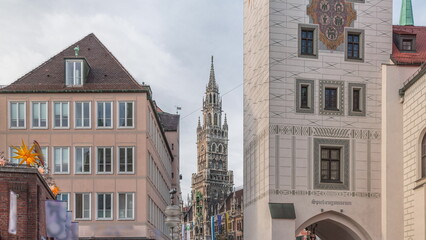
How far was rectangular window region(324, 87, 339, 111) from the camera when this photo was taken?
4212 cm

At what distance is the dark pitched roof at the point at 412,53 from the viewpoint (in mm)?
40625

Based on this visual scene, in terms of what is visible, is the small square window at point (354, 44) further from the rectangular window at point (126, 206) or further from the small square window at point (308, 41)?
the rectangular window at point (126, 206)

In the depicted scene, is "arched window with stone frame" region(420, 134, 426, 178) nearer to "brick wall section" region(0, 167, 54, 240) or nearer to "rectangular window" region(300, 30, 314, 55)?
"rectangular window" region(300, 30, 314, 55)

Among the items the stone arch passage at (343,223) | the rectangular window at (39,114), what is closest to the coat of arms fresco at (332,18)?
the stone arch passage at (343,223)

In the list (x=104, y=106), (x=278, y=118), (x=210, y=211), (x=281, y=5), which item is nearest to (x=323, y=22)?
(x=281, y=5)

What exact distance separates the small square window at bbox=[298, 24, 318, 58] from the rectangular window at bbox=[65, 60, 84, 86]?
57.8ft

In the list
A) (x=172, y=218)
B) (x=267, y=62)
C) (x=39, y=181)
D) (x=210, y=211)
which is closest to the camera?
(x=39, y=181)

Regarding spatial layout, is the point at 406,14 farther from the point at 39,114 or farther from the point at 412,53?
the point at 39,114

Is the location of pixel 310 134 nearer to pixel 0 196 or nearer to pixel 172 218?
pixel 172 218

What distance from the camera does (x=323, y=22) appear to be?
42594mm

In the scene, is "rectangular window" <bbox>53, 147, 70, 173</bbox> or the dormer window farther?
the dormer window

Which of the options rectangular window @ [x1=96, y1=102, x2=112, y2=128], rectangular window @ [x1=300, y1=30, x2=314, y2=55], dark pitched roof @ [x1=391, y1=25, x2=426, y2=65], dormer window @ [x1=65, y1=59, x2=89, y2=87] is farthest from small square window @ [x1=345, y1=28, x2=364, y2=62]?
dormer window @ [x1=65, y1=59, x2=89, y2=87]

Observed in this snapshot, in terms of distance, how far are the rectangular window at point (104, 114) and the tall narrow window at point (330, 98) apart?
1662 cm

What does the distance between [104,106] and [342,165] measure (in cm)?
1854
